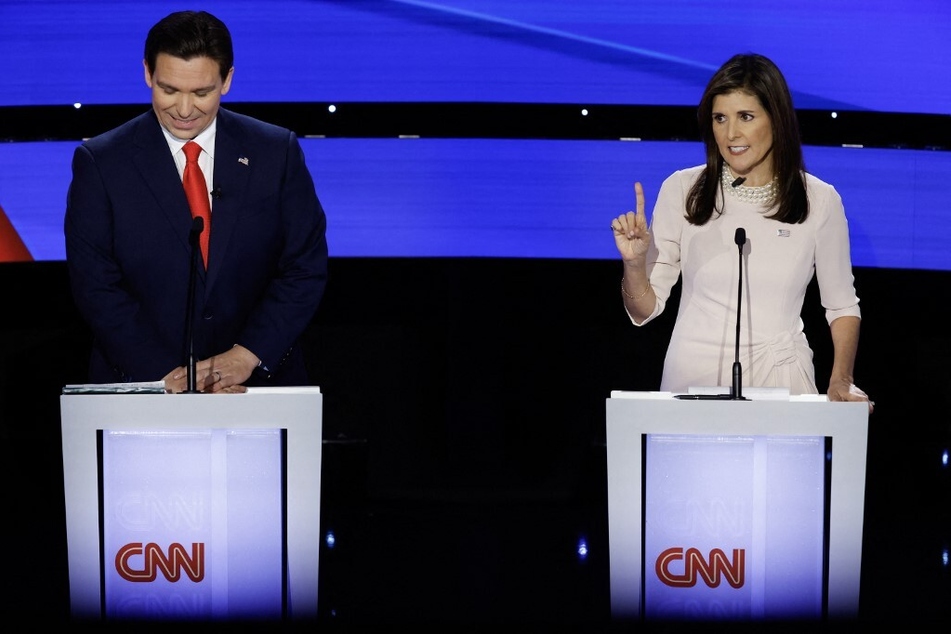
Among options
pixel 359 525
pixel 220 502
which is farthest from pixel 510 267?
pixel 220 502

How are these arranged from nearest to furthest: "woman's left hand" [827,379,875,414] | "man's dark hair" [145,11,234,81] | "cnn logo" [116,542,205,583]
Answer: "cnn logo" [116,542,205,583], "woman's left hand" [827,379,875,414], "man's dark hair" [145,11,234,81]

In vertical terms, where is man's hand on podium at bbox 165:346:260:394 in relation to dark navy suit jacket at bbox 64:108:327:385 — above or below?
below

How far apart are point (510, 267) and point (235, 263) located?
1611mm

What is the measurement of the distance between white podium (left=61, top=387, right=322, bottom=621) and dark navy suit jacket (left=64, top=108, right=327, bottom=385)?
1.18 feet

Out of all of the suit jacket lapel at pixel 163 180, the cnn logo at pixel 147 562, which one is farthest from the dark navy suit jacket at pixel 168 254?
the cnn logo at pixel 147 562

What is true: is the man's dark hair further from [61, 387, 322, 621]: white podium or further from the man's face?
[61, 387, 322, 621]: white podium

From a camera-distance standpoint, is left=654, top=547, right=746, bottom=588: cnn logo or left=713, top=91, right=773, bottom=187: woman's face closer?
left=654, top=547, right=746, bottom=588: cnn logo

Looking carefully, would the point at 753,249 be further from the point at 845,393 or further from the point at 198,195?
the point at 198,195

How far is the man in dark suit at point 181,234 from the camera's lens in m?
2.79

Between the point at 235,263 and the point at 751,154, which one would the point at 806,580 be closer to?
the point at 751,154

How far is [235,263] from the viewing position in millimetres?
2857

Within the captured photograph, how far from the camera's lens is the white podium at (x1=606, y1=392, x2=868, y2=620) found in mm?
2402

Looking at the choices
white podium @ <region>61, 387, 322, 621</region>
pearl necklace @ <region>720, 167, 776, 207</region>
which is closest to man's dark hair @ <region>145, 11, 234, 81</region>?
white podium @ <region>61, 387, 322, 621</region>

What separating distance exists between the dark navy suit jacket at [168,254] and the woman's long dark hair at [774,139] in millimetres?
982
